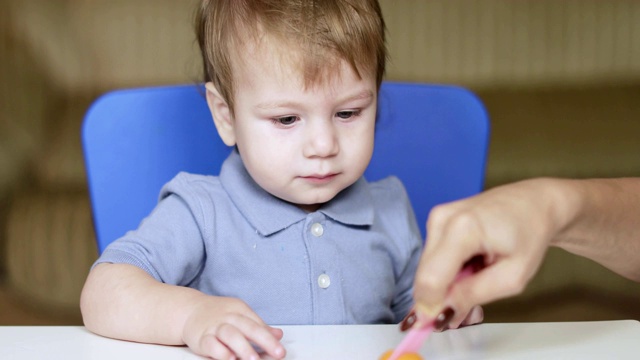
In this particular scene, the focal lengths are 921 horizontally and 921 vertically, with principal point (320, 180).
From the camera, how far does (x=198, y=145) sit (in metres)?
1.28

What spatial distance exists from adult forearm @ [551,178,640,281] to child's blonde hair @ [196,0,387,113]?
1.07 ft

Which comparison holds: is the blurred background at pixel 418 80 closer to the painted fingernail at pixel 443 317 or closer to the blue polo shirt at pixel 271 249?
the blue polo shirt at pixel 271 249

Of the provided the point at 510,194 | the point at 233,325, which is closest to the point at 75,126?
the point at 233,325

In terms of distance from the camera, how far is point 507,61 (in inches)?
111

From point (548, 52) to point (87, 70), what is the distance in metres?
1.39

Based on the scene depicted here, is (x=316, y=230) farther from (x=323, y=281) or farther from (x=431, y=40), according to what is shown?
(x=431, y=40)

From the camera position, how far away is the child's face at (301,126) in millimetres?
977

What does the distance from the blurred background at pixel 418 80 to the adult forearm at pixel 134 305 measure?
61.9 inches

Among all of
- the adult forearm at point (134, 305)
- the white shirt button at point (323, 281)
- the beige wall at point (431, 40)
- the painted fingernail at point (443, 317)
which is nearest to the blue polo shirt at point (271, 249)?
the white shirt button at point (323, 281)

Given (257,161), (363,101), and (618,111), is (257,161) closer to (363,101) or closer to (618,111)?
(363,101)

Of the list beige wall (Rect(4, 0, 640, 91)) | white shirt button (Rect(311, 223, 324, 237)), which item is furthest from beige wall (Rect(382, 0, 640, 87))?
white shirt button (Rect(311, 223, 324, 237))

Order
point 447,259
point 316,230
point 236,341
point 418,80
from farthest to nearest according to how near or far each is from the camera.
A: point 418,80 → point 316,230 → point 236,341 → point 447,259

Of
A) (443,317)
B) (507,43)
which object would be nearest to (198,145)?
(443,317)

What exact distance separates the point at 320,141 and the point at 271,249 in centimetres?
16
